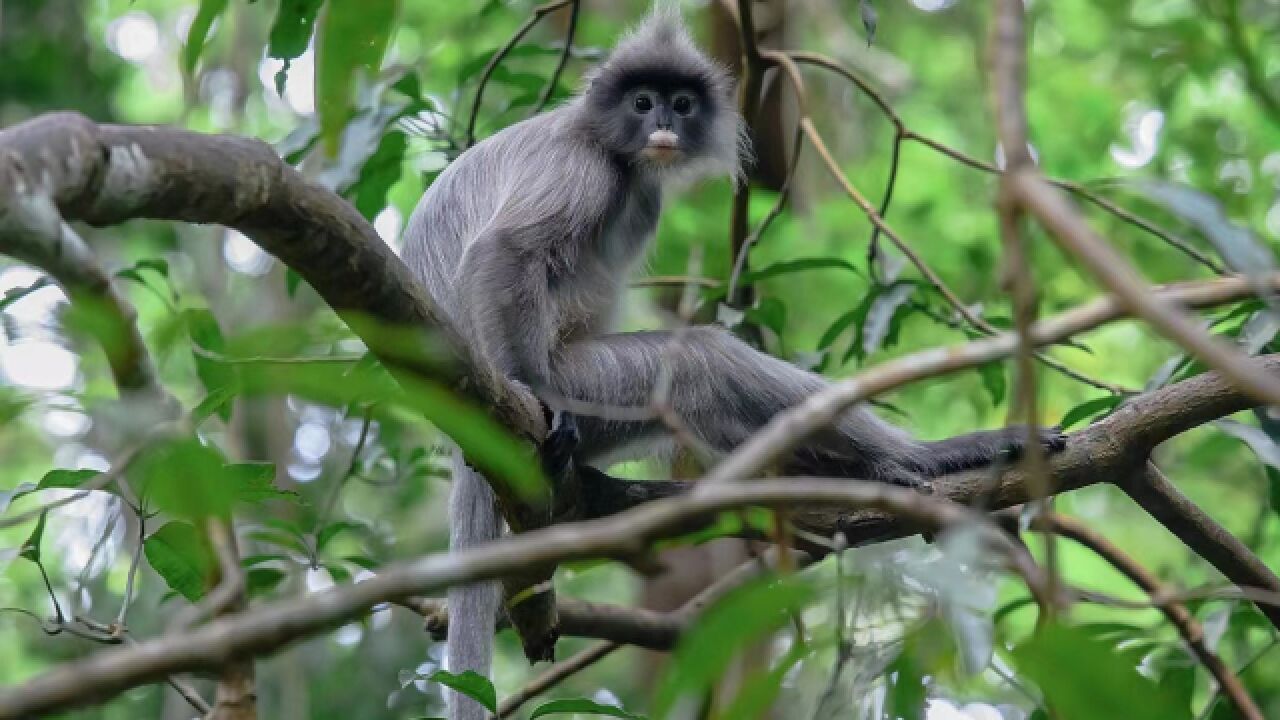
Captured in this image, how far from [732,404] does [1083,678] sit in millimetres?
3031

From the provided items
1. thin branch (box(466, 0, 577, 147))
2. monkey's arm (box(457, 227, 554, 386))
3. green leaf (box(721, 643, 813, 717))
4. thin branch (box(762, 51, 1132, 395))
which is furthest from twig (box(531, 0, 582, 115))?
green leaf (box(721, 643, 813, 717))

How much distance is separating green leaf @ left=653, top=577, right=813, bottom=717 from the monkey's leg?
2.82m

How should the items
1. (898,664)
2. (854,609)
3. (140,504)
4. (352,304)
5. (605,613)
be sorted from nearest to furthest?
(854,609) < (898,664) < (352,304) < (140,504) < (605,613)

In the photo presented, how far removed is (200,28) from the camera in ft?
6.69

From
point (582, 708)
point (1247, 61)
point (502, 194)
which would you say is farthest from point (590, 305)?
point (1247, 61)

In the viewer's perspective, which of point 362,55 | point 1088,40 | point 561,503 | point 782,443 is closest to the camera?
point 782,443

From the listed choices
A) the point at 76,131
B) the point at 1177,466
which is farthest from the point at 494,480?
the point at 1177,466

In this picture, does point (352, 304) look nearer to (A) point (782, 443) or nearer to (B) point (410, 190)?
(A) point (782, 443)

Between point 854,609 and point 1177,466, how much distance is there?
6.65m

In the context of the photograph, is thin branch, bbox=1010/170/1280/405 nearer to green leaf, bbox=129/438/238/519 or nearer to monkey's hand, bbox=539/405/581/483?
green leaf, bbox=129/438/238/519

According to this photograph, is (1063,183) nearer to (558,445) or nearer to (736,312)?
(736,312)

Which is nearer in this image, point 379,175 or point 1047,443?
point 1047,443

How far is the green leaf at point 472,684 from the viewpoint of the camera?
10.00 feet

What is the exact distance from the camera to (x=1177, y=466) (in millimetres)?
7867
